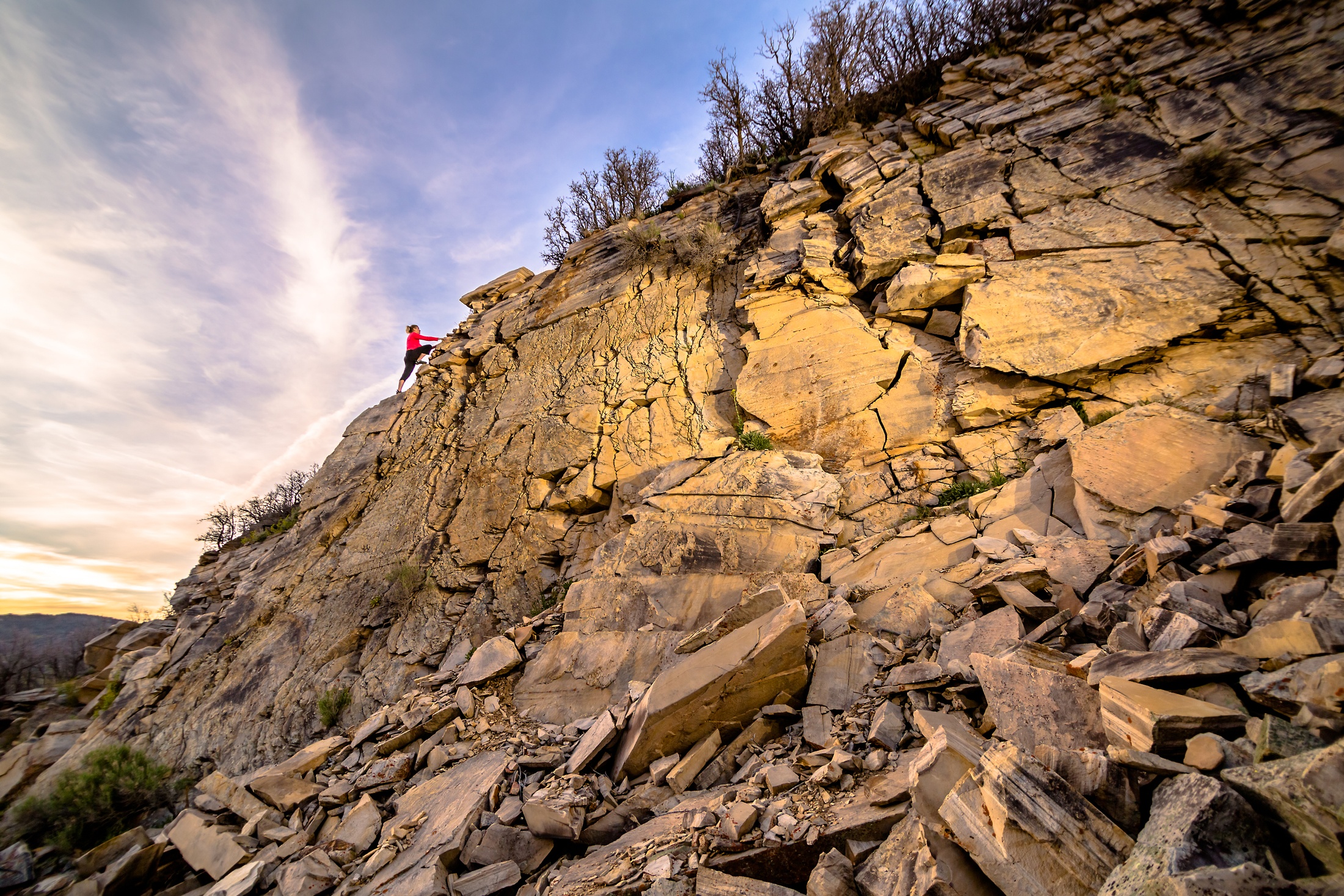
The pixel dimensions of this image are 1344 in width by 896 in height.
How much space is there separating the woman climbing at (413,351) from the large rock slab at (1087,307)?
43.9 ft

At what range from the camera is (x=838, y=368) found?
8617 millimetres

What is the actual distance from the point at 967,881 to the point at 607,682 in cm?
438

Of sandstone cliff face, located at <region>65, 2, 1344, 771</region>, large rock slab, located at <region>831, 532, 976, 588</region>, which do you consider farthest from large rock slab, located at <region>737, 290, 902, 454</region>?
large rock slab, located at <region>831, 532, 976, 588</region>

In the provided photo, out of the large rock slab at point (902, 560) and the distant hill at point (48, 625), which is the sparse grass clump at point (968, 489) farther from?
the distant hill at point (48, 625)

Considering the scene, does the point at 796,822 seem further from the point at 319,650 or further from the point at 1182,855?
the point at 319,650

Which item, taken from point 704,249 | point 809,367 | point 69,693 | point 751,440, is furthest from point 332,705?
point 704,249

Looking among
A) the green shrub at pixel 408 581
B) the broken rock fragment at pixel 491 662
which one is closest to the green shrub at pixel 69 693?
the green shrub at pixel 408 581

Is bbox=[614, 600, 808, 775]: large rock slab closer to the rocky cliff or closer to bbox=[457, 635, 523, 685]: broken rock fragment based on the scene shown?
the rocky cliff

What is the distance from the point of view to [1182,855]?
1.68m

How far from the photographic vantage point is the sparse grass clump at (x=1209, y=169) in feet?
24.2

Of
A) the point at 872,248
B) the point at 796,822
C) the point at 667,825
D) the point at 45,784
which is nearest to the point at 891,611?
the point at 796,822

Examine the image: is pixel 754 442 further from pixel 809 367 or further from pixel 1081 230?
pixel 1081 230

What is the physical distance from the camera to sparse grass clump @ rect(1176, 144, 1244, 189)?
24.2 feet

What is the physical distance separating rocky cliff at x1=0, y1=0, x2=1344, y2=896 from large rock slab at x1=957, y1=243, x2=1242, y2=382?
0.19 feet
